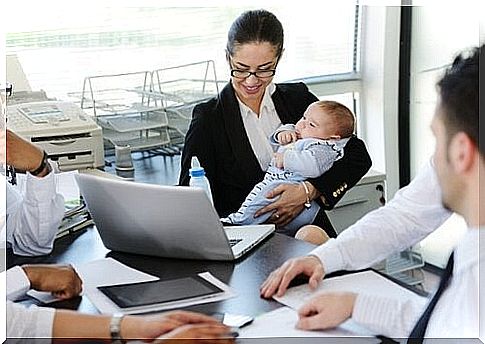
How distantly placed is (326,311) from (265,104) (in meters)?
0.95

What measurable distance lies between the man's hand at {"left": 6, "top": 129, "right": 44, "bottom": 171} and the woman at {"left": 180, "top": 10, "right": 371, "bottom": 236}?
0.46 meters

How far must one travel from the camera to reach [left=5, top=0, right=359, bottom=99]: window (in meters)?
2.26

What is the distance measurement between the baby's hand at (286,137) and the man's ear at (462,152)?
0.87 metres

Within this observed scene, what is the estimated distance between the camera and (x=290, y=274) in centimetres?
135

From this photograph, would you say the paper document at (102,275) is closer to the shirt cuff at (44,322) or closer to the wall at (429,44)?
the shirt cuff at (44,322)

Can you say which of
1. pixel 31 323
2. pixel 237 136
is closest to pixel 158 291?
pixel 31 323

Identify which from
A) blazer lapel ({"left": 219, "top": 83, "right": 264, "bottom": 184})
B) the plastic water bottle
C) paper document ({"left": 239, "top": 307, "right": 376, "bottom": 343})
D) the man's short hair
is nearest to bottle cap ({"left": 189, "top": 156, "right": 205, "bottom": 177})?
the plastic water bottle

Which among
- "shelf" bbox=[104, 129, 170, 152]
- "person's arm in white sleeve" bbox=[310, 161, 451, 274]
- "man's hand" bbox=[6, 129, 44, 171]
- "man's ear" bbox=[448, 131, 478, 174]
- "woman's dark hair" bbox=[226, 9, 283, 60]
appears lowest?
"person's arm in white sleeve" bbox=[310, 161, 451, 274]

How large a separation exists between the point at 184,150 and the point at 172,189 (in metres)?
0.61

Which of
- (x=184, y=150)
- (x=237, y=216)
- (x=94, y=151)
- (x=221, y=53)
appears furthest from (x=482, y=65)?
(x=221, y=53)

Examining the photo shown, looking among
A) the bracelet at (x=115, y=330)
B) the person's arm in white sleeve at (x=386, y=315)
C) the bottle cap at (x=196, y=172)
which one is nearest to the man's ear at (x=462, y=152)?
the person's arm in white sleeve at (x=386, y=315)

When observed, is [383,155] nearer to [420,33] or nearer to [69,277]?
[420,33]

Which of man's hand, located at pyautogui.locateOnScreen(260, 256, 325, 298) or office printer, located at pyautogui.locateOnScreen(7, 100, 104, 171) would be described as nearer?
man's hand, located at pyautogui.locateOnScreen(260, 256, 325, 298)

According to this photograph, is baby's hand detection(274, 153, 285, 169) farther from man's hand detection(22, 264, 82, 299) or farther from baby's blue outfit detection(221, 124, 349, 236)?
man's hand detection(22, 264, 82, 299)
